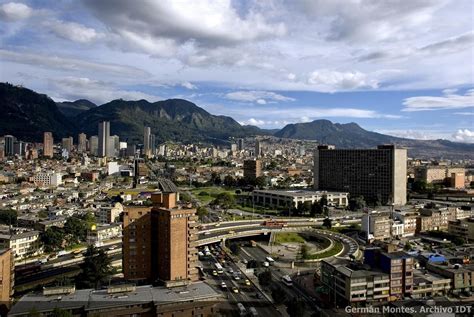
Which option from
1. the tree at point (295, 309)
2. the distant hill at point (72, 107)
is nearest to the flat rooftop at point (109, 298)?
the tree at point (295, 309)

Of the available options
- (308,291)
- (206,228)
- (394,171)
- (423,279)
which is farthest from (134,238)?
(394,171)

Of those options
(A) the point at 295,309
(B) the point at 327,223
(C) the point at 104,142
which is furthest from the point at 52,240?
(C) the point at 104,142

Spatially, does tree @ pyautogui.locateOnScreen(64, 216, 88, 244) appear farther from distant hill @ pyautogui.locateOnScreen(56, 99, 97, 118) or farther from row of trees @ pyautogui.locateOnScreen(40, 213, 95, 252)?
distant hill @ pyautogui.locateOnScreen(56, 99, 97, 118)

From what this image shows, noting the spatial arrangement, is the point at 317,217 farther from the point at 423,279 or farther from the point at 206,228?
the point at 423,279

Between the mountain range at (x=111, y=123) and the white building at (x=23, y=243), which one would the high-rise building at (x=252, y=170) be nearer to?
the white building at (x=23, y=243)

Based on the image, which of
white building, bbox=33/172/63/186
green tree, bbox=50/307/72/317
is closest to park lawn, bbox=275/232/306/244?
green tree, bbox=50/307/72/317

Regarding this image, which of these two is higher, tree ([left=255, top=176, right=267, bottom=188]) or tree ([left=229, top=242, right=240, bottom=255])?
tree ([left=255, top=176, right=267, bottom=188])

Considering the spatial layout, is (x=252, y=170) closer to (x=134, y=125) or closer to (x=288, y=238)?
(x=288, y=238)

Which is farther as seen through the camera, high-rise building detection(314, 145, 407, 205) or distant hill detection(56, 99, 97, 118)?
distant hill detection(56, 99, 97, 118)
